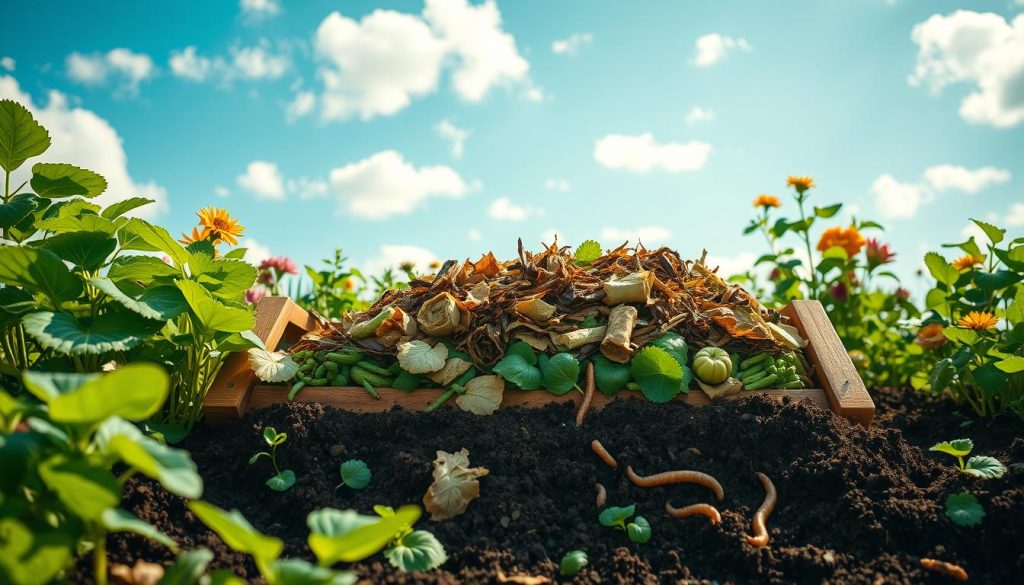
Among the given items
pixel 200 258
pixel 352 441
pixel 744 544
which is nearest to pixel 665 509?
pixel 744 544

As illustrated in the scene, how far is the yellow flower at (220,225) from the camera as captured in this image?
3.51m

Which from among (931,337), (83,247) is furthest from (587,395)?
(931,337)

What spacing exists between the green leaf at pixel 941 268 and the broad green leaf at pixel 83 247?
3.88 metres

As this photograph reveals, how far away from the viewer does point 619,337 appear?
3121 millimetres

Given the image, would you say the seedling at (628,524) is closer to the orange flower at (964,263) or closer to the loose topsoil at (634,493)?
the loose topsoil at (634,493)

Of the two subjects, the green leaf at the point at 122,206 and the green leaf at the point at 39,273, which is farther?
the green leaf at the point at 122,206

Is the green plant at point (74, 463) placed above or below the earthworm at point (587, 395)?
below

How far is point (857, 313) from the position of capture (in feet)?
16.4

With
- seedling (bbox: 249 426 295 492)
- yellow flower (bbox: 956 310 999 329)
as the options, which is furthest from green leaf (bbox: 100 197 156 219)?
yellow flower (bbox: 956 310 999 329)

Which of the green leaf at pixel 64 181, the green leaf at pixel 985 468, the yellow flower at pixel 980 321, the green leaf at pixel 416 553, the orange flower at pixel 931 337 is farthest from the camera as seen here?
the orange flower at pixel 931 337

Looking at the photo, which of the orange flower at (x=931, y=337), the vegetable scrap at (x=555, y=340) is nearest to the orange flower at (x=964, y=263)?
the orange flower at (x=931, y=337)

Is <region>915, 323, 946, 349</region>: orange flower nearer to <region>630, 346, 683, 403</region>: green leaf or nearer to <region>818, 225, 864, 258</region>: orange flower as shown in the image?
<region>818, 225, 864, 258</region>: orange flower

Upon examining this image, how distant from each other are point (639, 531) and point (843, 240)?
3.34 metres

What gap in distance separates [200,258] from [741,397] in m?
2.23
